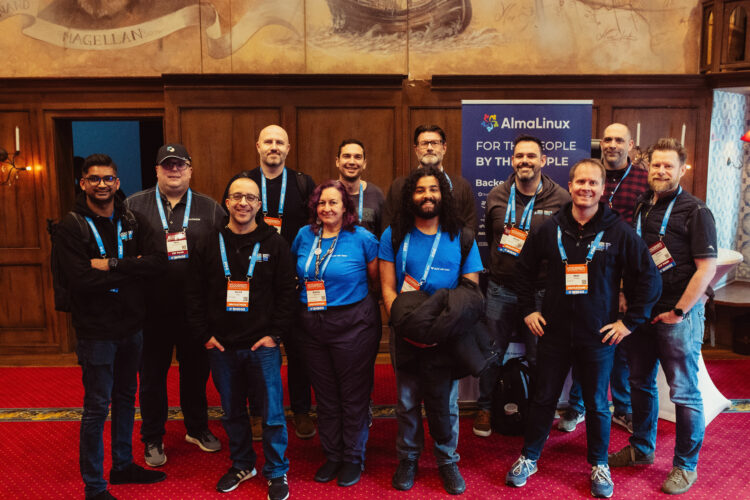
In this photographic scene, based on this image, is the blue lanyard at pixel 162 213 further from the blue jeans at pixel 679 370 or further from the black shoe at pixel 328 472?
the blue jeans at pixel 679 370

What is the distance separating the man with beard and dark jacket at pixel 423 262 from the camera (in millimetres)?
2812

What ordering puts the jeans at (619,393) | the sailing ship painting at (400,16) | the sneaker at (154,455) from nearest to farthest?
→ the sneaker at (154,455)
the jeans at (619,393)
the sailing ship painting at (400,16)

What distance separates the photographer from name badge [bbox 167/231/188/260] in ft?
10.1

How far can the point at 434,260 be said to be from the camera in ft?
9.23

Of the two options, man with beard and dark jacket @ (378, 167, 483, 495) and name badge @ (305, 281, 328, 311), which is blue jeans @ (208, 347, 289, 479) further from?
man with beard and dark jacket @ (378, 167, 483, 495)

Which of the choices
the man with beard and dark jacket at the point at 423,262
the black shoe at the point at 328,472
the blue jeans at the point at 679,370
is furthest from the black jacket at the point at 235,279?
the blue jeans at the point at 679,370

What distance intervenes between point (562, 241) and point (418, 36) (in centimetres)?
314

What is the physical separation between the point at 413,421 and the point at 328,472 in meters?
0.55

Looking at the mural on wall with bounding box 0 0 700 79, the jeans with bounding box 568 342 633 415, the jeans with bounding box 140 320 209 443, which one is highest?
the mural on wall with bounding box 0 0 700 79

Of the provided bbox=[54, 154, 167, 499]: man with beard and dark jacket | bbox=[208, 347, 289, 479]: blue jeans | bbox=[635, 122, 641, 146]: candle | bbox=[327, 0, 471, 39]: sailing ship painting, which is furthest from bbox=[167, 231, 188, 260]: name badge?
bbox=[635, 122, 641, 146]: candle

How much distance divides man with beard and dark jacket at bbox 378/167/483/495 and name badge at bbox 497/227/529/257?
55 cm

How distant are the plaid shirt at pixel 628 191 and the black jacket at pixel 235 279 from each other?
7.07 feet

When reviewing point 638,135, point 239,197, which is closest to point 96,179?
point 239,197

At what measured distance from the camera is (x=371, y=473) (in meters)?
3.15
